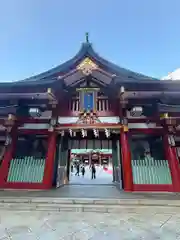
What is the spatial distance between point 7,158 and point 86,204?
4879 millimetres

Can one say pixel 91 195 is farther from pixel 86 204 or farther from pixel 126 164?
pixel 126 164

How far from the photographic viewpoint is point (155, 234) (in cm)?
360

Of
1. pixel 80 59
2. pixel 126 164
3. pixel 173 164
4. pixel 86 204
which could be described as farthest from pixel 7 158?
pixel 173 164

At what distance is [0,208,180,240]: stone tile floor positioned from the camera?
351cm

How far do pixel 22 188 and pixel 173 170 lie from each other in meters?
7.10

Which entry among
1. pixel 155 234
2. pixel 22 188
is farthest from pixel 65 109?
pixel 155 234

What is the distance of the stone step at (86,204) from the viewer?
530 cm

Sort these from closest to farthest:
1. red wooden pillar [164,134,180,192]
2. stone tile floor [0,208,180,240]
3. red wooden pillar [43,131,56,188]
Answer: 1. stone tile floor [0,208,180,240]
2. red wooden pillar [164,134,180,192]
3. red wooden pillar [43,131,56,188]

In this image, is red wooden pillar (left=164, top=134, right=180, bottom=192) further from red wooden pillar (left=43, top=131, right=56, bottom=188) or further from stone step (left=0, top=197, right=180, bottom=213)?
red wooden pillar (left=43, top=131, right=56, bottom=188)

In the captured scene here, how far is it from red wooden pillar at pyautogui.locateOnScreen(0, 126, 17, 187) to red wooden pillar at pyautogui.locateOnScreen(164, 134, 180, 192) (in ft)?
25.3

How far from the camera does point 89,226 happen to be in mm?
4031

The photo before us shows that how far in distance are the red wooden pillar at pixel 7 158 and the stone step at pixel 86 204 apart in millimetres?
2584

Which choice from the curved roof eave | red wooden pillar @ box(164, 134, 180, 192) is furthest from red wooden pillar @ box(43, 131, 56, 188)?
red wooden pillar @ box(164, 134, 180, 192)

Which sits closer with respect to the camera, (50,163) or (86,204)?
(86,204)
